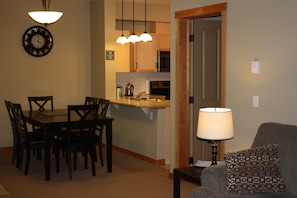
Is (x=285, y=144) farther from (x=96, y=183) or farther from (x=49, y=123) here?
(x=49, y=123)

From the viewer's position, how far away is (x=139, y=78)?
8.79m

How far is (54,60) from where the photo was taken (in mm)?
8102

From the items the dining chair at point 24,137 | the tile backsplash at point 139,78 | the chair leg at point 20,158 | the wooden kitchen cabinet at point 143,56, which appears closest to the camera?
the dining chair at point 24,137

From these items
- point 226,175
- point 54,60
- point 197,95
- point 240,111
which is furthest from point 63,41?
point 226,175

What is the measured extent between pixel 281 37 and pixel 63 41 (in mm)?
4980

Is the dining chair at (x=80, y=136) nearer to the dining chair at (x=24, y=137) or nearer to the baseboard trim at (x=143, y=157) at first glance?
the dining chair at (x=24, y=137)

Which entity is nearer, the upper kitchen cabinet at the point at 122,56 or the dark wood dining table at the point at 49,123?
the dark wood dining table at the point at 49,123

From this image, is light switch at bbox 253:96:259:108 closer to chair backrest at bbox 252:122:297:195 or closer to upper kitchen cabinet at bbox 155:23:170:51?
chair backrest at bbox 252:122:297:195

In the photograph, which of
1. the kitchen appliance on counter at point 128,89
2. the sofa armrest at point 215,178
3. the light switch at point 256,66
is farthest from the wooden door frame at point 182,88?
the kitchen appliance on counter at point 128,89

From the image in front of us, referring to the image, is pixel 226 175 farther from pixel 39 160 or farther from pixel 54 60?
pixel 54 60

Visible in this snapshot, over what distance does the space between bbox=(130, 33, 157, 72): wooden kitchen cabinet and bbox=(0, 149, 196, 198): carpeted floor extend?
2195 millimetres

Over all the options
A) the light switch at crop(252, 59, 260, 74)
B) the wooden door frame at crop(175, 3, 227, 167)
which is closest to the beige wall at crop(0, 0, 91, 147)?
the wooden door frame at crop(175, 3, 227, 167)

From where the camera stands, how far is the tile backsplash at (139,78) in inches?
338

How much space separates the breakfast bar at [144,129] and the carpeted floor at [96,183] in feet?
0.88
